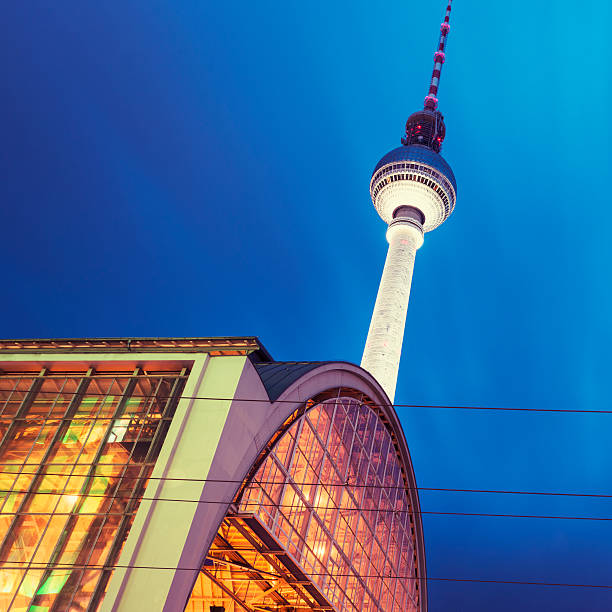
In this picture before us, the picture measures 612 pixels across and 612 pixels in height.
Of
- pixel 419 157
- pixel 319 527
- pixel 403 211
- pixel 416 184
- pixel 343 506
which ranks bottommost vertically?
pixel 319 527

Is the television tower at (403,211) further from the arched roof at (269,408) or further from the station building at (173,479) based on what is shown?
the station building at (173,479)

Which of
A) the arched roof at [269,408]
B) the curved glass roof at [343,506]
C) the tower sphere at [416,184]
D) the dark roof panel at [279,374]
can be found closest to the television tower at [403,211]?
the tower sphere at [416,184]

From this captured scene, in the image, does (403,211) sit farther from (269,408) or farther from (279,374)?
(269,408)

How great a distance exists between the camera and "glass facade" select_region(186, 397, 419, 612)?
27.5 meters

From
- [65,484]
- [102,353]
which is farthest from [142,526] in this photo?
[102,353]

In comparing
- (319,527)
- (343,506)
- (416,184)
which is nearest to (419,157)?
(416,184)

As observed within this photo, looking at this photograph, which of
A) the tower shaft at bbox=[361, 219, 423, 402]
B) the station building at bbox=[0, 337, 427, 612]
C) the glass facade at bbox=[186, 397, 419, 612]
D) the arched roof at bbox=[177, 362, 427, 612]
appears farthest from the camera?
the tower shaft at bbox=[361, 219, 423, 402]

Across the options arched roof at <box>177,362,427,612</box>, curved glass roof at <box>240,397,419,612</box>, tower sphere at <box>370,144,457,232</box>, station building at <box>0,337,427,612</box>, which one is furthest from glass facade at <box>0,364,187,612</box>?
tower sphere at <box>370,144,457,232</box>

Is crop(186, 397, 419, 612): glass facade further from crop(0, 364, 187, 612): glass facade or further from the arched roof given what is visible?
crop(0, 364, 187, 612): glass facade

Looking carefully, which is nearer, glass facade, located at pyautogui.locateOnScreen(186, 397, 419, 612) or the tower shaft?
glass facade, located at pyautogui.locateOnScreen(186, 397, 419, 612)

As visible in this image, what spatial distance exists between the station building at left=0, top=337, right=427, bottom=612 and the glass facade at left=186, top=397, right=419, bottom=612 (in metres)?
0.12

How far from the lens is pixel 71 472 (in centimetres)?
2436

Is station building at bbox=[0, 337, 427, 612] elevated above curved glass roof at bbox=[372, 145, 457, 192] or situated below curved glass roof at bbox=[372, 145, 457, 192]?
below

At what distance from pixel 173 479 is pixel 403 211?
77.4m
